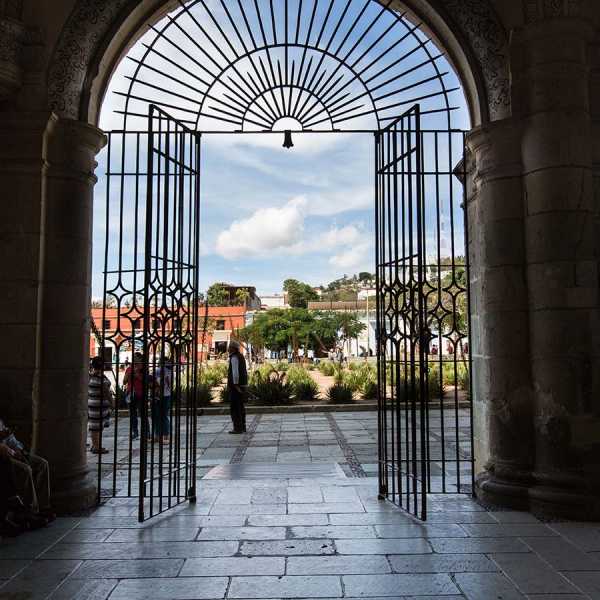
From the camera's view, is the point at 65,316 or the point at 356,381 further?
the point at 356,381

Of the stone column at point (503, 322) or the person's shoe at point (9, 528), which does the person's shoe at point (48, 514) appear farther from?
the stone column at point (503, 322)

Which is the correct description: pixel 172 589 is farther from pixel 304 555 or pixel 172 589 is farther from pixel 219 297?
pixel 219 297

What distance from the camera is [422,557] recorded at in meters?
3.75

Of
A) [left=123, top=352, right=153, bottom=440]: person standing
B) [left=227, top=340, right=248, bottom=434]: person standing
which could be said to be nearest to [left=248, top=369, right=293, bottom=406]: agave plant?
[left=227, top=340, right=248, bottom=434]: person standing

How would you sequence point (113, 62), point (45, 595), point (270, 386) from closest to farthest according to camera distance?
point (45, 595), point (113, 62), point (270, 386)

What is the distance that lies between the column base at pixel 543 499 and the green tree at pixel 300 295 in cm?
6880

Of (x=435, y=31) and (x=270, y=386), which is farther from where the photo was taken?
(x=270, y=386)

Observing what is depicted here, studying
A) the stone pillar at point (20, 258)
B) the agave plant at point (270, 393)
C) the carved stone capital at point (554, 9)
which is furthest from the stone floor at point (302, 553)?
the agave plant at point (270, 393)

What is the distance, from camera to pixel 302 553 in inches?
151

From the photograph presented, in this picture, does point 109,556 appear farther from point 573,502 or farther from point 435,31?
point 435,31

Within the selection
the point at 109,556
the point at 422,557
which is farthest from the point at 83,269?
the point at 422,557

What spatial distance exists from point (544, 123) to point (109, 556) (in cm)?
465

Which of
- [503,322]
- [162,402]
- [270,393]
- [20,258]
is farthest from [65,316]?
[270,393]

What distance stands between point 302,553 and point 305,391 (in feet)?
36.4
